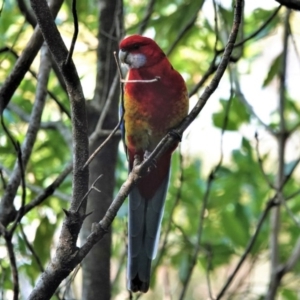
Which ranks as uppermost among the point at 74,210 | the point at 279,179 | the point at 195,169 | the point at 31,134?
the point at 195,169

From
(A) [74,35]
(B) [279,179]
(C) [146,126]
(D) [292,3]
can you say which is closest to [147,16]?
(C) [146,126]

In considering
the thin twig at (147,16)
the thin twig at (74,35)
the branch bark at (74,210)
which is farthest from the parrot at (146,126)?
the thin twig at (74,35)

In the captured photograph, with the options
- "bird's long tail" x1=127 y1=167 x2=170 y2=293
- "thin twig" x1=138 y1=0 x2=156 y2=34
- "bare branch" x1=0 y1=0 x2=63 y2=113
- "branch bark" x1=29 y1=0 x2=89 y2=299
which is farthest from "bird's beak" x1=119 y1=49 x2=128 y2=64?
"branch bark" x1=29 y1=0 x2=89 y2=299

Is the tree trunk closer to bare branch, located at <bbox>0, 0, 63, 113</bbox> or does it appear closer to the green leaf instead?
bare branch, located at <bbox>0, 0, 63, 113</bbox>

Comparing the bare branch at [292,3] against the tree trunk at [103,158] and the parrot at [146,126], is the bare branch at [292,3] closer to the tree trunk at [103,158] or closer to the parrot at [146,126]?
the parrot at [146,126]

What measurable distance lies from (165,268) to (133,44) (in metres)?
1.44

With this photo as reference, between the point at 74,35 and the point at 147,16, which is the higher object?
the point at 147,16

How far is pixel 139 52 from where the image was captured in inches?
134

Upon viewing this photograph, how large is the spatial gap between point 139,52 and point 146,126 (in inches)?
18.3

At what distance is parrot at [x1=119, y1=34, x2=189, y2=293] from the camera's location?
10.3 feet

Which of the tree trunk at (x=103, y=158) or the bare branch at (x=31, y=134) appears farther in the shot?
the tree trunk at (x=103, y=158)

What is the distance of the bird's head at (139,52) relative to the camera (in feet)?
11.2

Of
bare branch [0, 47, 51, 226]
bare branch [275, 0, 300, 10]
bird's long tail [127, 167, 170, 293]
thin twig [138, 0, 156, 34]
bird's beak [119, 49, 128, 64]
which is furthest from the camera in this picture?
thin twig [138, 0, 156, 34]

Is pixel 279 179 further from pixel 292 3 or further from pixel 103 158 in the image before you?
pixel 292 3
